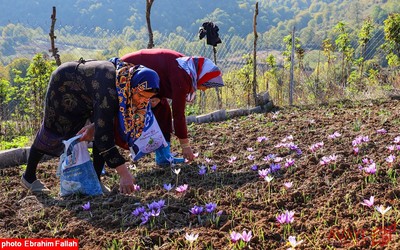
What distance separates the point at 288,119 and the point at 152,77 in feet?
11.5

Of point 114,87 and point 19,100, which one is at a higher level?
point 114,87

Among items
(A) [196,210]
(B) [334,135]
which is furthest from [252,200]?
(B) [334,135]

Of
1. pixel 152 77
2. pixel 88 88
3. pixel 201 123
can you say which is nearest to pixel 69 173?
pixel 88 88

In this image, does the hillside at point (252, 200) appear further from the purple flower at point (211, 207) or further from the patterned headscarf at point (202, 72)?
the patterned headscarf at point (202, 72)

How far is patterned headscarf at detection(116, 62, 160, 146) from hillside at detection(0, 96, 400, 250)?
0.56m

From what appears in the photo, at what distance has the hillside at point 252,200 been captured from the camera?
2383mm

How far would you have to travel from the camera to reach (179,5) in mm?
109438

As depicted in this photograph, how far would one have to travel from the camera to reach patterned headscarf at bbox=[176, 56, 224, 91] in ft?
12.1

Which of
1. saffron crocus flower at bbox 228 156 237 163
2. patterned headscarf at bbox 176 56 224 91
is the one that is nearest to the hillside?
saffron crocus flower at bbox 228 156 237 163

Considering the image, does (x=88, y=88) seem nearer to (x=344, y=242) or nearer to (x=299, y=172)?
(x=299, y=172)

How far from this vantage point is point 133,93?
9.67 feet

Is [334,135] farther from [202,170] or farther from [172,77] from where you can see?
[172,77]

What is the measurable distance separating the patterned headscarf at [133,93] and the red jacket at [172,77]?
1.88 ft

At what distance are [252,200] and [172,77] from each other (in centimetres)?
126
